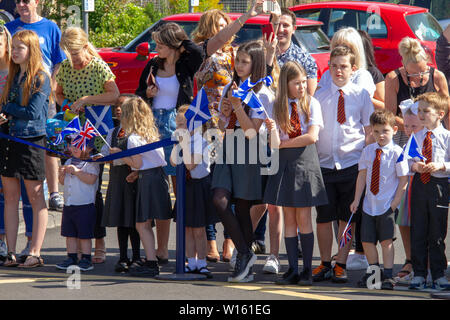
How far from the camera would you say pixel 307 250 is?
688cm

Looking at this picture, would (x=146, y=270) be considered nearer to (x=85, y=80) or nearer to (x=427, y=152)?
(x=85, y=80)

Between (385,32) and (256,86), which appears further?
(385,32)

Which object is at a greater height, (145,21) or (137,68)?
(145,21)

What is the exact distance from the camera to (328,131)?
7.14 meters

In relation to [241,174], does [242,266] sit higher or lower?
lower

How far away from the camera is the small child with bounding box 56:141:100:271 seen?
7504mm

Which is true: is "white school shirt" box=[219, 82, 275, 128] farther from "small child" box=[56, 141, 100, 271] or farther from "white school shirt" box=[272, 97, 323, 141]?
"small child" box=[56, 141, 100, 271]

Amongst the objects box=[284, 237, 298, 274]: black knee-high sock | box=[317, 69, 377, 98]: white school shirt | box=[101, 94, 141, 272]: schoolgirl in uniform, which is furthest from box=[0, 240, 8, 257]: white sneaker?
box=[317, 69, 377, 98]: white school shirt

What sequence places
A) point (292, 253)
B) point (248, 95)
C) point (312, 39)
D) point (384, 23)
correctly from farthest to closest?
1. point (384, 23)
2. point (312, 39)
3. point (292, 253)
4. point (248, 95)

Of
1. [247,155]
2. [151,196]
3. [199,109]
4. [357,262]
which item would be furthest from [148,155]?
[357,262]

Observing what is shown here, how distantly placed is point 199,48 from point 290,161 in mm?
1482

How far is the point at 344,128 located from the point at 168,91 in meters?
1.61

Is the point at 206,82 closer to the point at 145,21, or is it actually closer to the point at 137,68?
the point at 137,68
